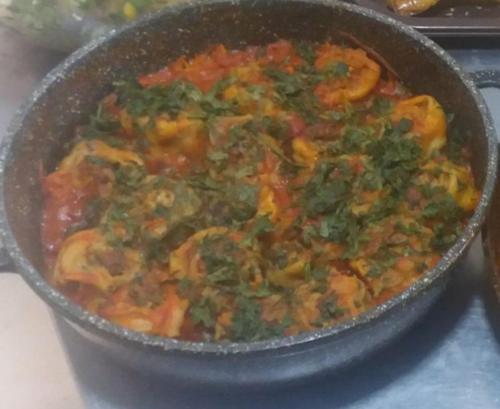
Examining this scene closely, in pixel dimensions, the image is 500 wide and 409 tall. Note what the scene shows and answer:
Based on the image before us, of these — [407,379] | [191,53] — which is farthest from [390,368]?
[191,53]

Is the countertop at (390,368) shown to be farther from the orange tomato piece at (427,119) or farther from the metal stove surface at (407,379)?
the orange tomato piece at (427,119)

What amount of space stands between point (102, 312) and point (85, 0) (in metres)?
0.78

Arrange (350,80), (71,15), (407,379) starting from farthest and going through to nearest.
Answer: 1. (71,15)
2. (350,80)
3. (407,379)

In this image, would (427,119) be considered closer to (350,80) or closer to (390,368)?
(350,80)

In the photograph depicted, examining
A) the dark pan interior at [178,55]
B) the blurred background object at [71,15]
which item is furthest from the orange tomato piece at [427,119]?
the blurred background object at [71,15]

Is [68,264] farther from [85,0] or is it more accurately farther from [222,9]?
[85,0]

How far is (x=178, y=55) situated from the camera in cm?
152

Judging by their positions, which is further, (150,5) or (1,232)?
(150,5)

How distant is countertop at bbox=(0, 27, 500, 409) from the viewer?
129cm

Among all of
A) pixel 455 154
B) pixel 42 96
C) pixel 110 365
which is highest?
pixel 42 96

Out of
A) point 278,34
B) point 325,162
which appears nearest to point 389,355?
point 325,162

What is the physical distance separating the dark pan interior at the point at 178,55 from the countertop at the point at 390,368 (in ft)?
0.71

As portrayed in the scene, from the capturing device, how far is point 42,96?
134cm

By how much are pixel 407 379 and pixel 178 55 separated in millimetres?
720
